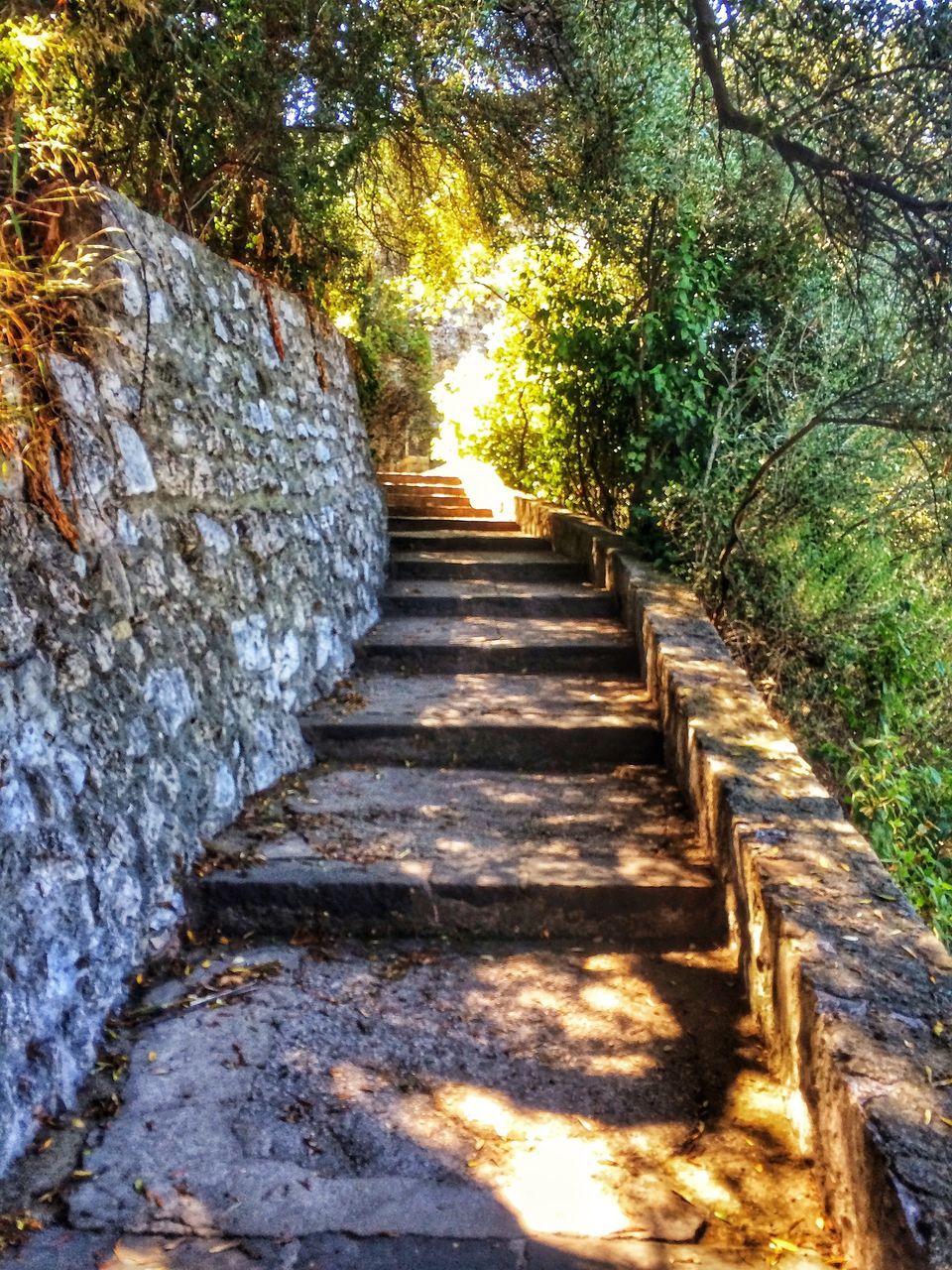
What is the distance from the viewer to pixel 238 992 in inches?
121

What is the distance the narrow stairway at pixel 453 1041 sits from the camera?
2.18 m

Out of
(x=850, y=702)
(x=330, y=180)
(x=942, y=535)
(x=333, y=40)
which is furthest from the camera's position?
(x=850, y=702)

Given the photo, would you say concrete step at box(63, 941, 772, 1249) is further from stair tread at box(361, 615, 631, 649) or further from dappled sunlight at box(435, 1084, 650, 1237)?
stair tread at box(361, 615, 631, 649)

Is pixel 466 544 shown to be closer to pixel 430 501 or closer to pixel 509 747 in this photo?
pixel 430 501

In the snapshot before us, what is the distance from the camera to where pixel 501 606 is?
687 centimetres

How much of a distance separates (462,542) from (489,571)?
33.6 inches

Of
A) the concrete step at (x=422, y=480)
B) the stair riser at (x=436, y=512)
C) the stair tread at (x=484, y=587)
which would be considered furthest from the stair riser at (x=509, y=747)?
the concrete step at (x=422, y=480)

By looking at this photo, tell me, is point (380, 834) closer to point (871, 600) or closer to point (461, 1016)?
point (461, 1016)

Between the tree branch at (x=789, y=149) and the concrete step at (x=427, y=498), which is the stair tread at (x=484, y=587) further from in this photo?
the tree branch at (x=789, y=149)

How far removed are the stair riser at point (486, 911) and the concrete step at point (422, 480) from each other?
783 cm

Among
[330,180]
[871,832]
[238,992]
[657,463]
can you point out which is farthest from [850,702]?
[238,992]

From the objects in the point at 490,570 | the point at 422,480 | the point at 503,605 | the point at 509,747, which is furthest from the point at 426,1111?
the point at 422,480

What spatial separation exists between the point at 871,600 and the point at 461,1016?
4795 mm

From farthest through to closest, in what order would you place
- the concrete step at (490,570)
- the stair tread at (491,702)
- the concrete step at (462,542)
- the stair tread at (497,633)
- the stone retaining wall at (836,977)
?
1. the concrete step at (462,542)
2. the concrete step at (490,570)
3. the stair tread at (497,633)
4. the stair tread at (491,702)
5. the stone retaining wall at (836,977)
